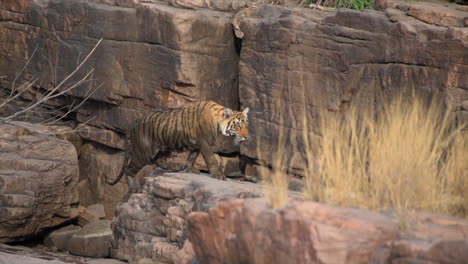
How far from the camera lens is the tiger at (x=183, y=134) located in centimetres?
1052

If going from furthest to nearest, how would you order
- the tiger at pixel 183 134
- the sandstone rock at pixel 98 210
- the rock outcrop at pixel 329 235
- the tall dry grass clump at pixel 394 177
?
the sandstone rock at pixel 98 210 < the tiger at pixel 183 134 < the tall dry grass clump at pixel 394 177 < the rock outcrop at pixel 329 235

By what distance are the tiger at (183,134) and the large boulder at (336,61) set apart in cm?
90

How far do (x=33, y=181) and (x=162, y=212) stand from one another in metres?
2.67

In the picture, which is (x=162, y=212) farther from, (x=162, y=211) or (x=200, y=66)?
(x=200, y=66)

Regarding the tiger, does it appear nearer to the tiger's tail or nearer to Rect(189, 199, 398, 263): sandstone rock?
the tiger's tail

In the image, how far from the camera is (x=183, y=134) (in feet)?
35.4

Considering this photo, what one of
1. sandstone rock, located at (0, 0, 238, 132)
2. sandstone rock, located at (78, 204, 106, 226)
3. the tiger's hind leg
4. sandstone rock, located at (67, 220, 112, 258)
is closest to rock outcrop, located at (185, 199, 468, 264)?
the tiger's hind leg

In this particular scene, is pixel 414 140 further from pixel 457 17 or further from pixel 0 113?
pixel 0 113

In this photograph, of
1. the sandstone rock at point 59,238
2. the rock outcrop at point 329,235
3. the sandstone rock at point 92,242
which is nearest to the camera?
the rock outcrop at point 329,235

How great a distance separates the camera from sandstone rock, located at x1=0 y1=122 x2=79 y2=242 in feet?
37.5

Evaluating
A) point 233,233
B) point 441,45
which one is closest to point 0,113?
point 441,45

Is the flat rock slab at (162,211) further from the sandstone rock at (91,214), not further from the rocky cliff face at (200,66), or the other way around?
the sandstone rock at (91,214)

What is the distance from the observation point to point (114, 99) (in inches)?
501

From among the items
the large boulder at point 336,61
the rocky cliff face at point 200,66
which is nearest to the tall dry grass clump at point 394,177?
the rocky cliff face at point 200,66
